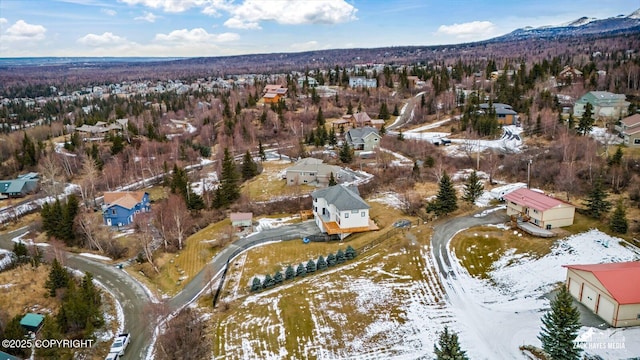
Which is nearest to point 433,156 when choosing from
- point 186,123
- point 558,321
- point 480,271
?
point 480,271

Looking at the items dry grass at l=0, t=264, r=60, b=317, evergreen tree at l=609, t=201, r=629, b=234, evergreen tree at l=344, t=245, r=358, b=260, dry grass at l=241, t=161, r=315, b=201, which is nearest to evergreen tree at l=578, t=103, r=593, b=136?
evergreen tree at l=609, t=201, r=629, b=234

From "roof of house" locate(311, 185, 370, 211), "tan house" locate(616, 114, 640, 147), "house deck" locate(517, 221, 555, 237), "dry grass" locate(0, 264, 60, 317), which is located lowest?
"dry grass" locate(0, 264, 60, 317)

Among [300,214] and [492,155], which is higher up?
[492,155]

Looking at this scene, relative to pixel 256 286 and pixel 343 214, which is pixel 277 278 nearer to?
pixel 256 286

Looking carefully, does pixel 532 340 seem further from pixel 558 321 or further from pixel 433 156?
pixel 433 156

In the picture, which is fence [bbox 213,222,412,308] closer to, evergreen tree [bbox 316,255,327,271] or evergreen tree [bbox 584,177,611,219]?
evergreen tree [bbox 316,255,327,271]

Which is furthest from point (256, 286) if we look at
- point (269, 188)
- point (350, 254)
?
point (269, 188)
